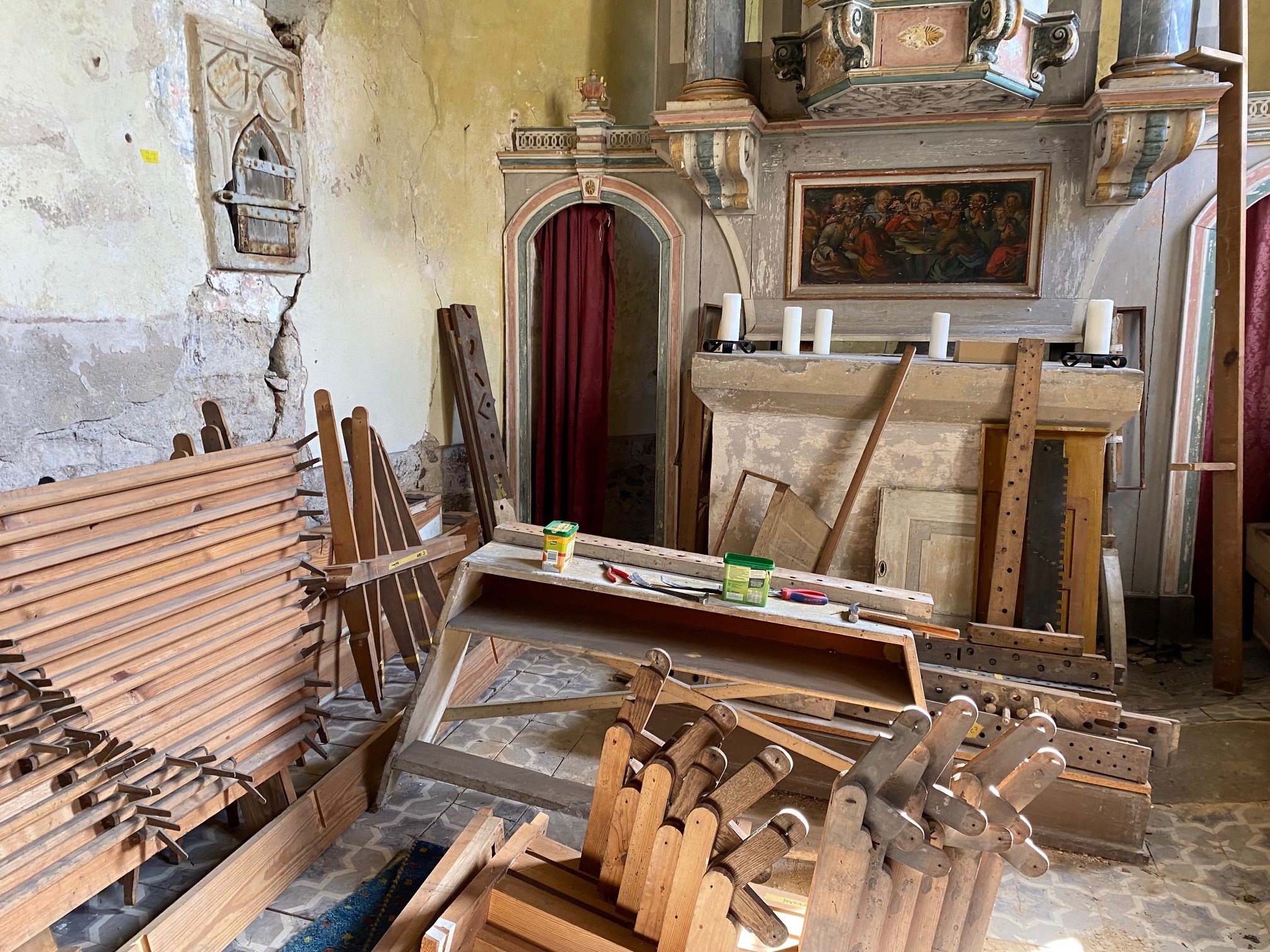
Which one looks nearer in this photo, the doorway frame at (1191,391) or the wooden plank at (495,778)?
the wooden plank at (495,778)

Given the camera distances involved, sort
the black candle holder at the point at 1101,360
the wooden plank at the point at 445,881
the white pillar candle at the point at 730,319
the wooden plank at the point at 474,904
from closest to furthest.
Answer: the wooden plank at the point at 474,904 → the wooden plank at the point at 445,881 → the black candle holder at the point at 1101,360 → the white pillar candle at the point at 730,319

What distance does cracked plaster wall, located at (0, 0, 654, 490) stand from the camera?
108 inches

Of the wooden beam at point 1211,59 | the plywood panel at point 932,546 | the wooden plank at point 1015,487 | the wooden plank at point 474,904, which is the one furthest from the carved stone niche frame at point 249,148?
the wooden beam at point 1211,59

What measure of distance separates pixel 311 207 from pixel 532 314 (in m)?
1.95

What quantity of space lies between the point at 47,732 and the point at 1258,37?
20.0ft

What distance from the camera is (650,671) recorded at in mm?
1789

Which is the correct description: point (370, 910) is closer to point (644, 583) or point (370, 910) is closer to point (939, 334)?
point (644, 583)

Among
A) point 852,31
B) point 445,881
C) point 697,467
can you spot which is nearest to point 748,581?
point 445,881

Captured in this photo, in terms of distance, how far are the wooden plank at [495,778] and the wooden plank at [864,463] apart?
1520 mm

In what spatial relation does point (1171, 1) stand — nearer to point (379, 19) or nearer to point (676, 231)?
point (676, 231)

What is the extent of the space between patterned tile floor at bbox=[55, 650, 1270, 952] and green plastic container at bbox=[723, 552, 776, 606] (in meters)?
1.03

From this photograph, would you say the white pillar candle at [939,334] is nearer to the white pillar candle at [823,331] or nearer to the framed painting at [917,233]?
the white pillar candle at [823,331]

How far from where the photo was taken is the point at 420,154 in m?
4.84

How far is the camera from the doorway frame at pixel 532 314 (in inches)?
206
